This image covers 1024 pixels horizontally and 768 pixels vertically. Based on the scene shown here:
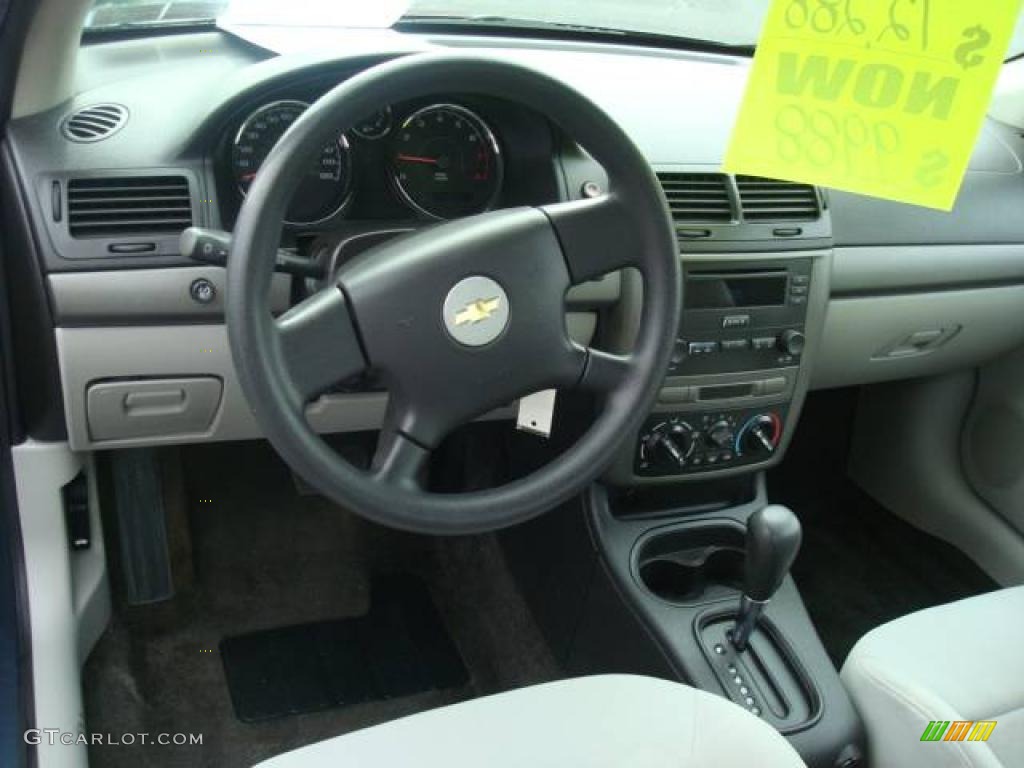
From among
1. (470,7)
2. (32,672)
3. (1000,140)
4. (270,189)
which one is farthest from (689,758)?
(1000,140)

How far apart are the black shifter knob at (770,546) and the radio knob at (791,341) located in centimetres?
29

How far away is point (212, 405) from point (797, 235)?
91 cm

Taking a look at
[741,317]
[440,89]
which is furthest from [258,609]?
[440,89]

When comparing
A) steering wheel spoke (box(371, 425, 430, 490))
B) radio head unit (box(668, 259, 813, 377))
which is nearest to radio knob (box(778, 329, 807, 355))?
radio head unit (box(668, 259, 813, 377))

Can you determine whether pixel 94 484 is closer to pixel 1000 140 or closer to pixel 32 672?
pixel 32 672

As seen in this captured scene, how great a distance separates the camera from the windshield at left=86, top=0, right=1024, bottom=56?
1.55 meters

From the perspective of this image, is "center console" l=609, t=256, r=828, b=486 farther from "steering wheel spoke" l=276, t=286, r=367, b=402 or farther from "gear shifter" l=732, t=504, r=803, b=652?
"steering wheel spoke" l=276, t=286, r=367, b=402

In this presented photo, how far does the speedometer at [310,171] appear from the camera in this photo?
136 centimetres

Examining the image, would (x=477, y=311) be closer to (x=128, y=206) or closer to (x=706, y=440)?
(x=128, y=206)

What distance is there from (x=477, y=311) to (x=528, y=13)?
923mm

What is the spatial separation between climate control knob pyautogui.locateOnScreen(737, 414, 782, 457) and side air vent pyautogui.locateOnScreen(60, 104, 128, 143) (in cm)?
103

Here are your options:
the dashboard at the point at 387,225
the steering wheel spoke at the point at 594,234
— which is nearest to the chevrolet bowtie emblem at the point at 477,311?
the steering wheel spoke at the point at 594,234

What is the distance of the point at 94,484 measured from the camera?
68.8 inches

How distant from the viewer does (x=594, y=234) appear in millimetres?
1174
